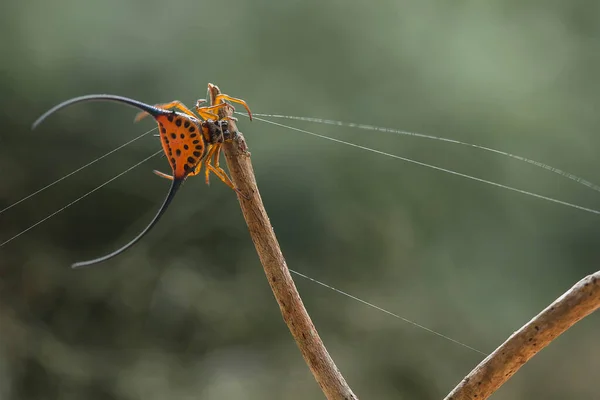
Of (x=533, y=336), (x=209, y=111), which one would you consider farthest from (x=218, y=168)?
(x=533, y=336)

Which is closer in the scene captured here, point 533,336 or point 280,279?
point 533,336

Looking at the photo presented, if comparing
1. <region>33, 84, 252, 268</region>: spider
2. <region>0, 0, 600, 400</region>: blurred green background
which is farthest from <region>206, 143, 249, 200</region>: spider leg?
<region>0, 0, 600, 400</region>: blurred green background

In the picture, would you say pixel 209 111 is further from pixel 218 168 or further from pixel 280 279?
pixel 280 279

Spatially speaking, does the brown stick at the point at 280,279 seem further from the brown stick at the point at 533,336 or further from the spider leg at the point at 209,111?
the brown stick at the point at 533,336

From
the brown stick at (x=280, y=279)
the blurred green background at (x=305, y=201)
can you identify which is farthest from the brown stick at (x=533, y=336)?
the blurred green background at (x=305, y=201)

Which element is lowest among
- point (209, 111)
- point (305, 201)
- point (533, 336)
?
point (305, 201)

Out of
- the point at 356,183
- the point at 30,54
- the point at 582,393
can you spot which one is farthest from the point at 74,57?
the point at 582,393

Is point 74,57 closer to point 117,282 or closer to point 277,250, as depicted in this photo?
point 117,282
